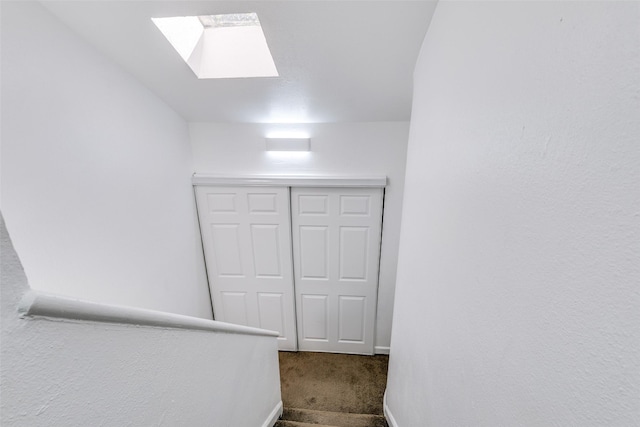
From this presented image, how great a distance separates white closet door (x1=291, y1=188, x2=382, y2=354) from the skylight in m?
1.06

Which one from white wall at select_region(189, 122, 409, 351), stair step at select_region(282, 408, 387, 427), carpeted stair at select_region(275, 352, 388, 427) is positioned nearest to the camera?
stair step at select_region(282, 408, 387, 427)

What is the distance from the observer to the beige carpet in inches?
86.3

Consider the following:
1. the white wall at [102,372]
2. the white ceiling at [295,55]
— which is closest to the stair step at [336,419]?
the white wall at [102,372]

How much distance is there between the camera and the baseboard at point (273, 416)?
147cm

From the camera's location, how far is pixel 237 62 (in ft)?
5.25

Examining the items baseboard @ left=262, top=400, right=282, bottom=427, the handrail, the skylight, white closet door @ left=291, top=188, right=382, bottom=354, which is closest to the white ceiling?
the skylight

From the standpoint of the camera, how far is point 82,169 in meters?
1.24

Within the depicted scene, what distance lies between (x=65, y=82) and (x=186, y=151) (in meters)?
1.06

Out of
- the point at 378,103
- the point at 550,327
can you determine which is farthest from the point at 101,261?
the point at 378,103

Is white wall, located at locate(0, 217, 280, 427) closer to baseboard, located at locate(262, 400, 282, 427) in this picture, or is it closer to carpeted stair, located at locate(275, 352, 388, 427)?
baseboard, located at locate(262, 400, 282, 427)

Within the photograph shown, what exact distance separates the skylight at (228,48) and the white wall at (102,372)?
1.55 meters

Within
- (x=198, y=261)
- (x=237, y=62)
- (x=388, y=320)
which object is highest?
(x=237, y=62)

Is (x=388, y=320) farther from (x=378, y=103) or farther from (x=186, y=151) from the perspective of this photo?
(x=186, y=151)

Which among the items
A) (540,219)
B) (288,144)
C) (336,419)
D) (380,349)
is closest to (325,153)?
(288,144)
